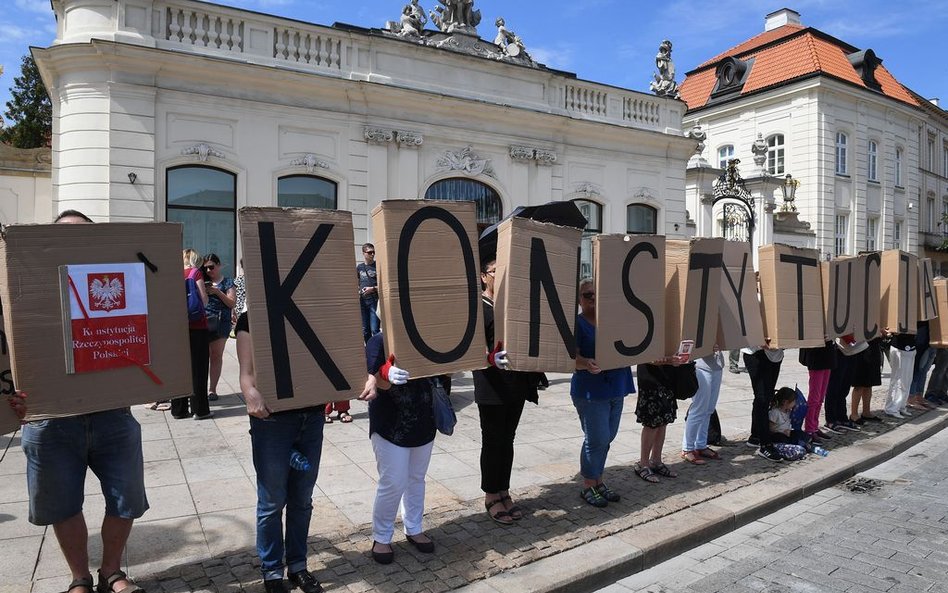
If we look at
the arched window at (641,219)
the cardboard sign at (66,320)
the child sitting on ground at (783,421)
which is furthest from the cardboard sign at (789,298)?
the arched window at (641,219)

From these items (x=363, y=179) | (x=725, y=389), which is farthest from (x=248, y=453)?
(x=363, y=179)

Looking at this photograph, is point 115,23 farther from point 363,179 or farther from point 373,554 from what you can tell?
point 373,554

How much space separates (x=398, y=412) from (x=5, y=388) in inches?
80.3

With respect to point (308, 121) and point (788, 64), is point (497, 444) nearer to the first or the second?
point (308, 121)

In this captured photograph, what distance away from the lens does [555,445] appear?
685 centimetres

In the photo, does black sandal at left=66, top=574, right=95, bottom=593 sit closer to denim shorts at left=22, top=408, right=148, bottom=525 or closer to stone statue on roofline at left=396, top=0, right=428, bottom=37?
denim shorts at left=22, top=408, right=148, bottom=525

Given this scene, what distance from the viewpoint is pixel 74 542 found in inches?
131

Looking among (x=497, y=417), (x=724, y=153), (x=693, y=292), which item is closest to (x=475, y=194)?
(x=693, y=292)

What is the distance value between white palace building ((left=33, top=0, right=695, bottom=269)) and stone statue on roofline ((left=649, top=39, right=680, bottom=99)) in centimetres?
141

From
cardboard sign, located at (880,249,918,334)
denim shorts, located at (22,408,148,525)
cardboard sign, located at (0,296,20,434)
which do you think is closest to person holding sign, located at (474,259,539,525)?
denim shorts, located at (22,408,148,525)

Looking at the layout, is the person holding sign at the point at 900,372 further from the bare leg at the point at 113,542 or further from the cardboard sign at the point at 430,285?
the bare leg at the point at 113,542

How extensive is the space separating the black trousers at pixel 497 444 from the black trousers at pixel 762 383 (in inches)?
127

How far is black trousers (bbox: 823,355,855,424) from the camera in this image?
7812 mm

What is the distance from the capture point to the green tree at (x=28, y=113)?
30.7 m
